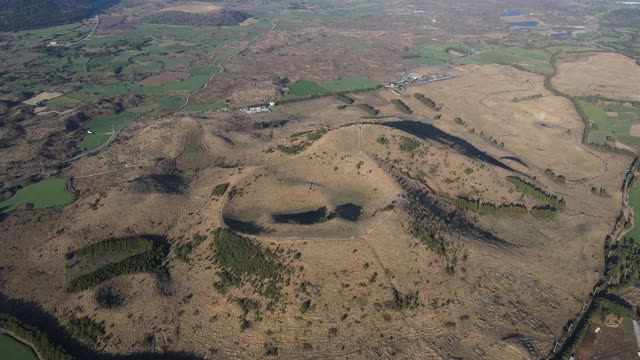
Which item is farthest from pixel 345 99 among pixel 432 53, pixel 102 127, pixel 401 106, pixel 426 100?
pixel 432 53

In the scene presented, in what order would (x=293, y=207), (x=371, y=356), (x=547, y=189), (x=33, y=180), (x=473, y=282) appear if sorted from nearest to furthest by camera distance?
(x=371, y=356), (x=473, y=282), (x=293, y=207), (x=547, y=189), (x=33, y=180)

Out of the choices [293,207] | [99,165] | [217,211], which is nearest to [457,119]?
[293,207]

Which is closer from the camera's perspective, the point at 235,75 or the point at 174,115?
the point at 174,115

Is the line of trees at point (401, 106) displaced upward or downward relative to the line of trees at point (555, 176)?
upward

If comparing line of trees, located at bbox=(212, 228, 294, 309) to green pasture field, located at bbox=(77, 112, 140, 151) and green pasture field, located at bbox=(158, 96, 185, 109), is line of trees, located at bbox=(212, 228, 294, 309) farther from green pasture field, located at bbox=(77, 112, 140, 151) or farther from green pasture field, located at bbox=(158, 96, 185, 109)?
green pasture field, located at bbox=(158, 96, 185, 109)

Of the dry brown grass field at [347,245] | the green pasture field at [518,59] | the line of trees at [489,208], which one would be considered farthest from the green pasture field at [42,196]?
the green pasture field at [518,59]

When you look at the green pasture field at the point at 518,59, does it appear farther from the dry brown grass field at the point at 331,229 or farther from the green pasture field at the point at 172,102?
the green pasture field at the point at 172,102

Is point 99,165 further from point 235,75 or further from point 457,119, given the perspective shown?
point 457,119
